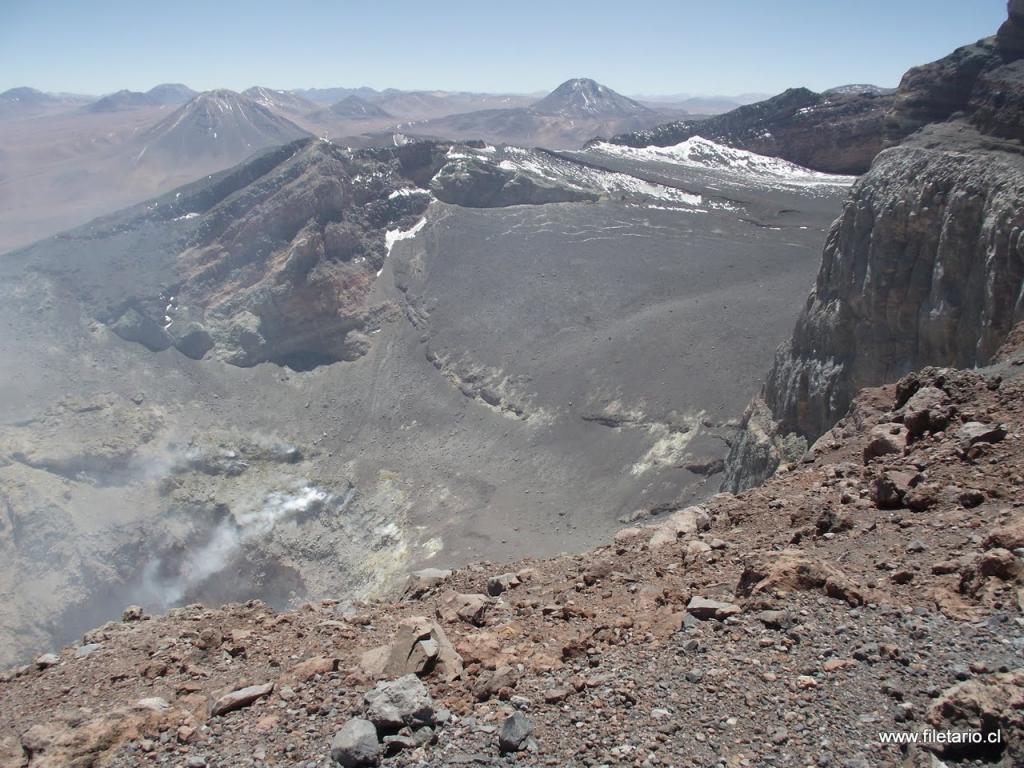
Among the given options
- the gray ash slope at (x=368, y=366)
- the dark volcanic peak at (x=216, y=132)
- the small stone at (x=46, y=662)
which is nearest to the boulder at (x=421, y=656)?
the small stone at (x=46, y=662)

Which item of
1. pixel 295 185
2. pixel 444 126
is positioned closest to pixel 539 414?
pixel 295 185

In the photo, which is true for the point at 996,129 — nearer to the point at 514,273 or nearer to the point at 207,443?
the point at 514,273

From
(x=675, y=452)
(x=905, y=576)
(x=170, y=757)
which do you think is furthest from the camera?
(x=675, y=452)

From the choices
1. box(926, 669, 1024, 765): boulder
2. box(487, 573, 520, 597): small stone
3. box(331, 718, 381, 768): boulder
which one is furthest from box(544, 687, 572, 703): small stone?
box(487, 573, 520, 597): small stone

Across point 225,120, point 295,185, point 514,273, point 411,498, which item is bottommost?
point 411,498

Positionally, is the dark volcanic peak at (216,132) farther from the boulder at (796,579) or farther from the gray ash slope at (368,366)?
the boulder at (796,579)

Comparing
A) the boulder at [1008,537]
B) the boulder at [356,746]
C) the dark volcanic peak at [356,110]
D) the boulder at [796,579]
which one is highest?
the dark volcanic peak at [356,110]

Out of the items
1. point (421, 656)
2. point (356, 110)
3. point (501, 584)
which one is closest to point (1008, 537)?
point (421, 656)
